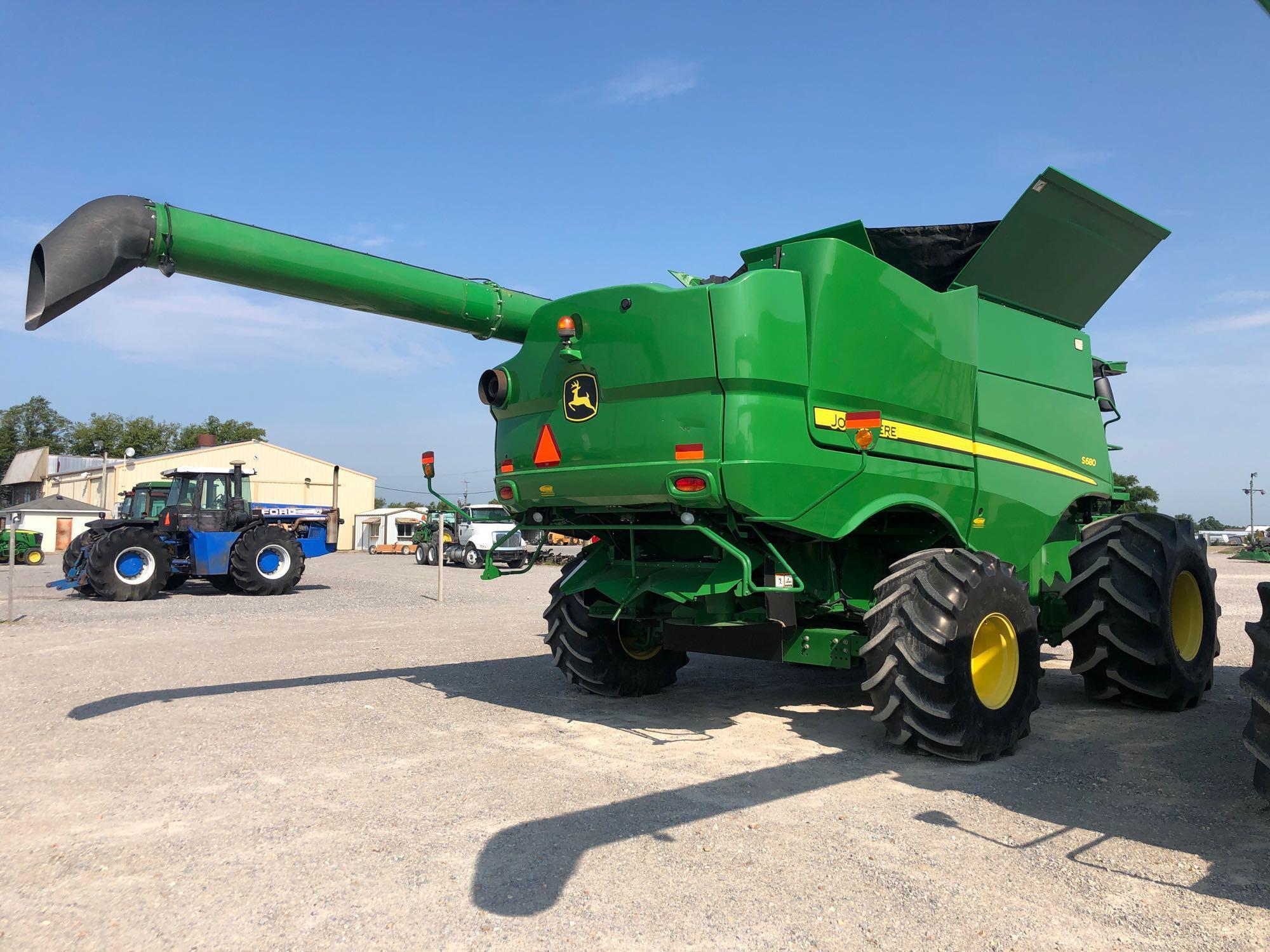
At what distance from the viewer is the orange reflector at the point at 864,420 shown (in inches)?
209

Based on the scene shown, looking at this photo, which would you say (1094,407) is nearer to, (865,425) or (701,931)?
(865,425)

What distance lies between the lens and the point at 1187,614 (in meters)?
7.27

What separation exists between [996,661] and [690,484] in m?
2.34

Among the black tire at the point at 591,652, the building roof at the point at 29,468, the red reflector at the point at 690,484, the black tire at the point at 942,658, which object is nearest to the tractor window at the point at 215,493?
the black tire at the point at 591,652

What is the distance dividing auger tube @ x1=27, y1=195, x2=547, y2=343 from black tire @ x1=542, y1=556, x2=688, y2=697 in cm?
225

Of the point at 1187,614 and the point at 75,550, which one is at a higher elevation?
the point at 75,550

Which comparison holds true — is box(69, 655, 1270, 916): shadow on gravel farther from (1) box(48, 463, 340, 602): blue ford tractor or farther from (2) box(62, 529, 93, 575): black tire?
(2) box(62, 529, 93, 575): black tire

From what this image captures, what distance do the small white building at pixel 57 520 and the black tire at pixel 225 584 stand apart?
2726cm

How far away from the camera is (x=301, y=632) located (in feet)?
39.3

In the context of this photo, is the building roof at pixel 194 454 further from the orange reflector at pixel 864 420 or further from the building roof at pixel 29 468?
the orange reflector at pixel 864 420

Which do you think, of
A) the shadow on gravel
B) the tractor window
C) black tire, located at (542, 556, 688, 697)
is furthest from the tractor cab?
black tire, located at (542, 556, 688, 697)

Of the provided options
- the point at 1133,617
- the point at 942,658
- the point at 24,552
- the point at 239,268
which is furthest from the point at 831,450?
the point at 24,552

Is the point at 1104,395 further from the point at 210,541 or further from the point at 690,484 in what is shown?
the point at 210,541

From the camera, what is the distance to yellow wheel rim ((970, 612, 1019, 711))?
5504 mm
